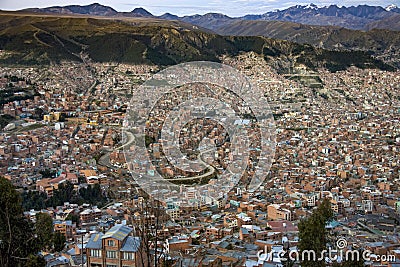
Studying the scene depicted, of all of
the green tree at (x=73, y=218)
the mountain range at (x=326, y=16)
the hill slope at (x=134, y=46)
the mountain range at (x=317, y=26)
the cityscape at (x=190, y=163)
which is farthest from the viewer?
the mountain range at (x=326, y=16)

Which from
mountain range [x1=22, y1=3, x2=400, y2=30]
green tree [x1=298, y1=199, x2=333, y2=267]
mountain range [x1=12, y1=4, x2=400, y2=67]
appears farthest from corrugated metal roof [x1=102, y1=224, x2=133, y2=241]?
mountain range [x1=22, y1=3, x2=400, y2=30]

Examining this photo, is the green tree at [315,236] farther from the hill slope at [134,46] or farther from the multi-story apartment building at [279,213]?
the hill slope at [134,46]

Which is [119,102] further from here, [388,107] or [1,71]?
[388,107]

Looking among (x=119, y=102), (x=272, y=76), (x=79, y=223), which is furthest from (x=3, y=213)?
(x=272, y=76)

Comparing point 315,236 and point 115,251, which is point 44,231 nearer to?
point 115,251

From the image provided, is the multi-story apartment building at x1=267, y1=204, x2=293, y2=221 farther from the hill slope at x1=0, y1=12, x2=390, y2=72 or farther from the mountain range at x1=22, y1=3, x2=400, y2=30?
the mountain range at x1=22, y1=3, x2=400, y2=30

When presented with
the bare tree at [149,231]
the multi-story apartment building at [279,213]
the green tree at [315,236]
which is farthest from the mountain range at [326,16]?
the bare tree at [149,231]

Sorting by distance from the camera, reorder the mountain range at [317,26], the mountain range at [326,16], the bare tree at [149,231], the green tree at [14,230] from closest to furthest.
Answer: the bare tree at [149,231]
the green tree at [14,230]
the mountain range at [317,26]
the mountain range at [326,16]
